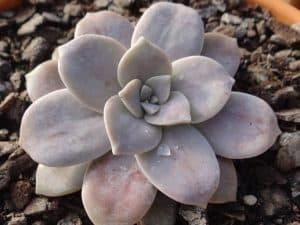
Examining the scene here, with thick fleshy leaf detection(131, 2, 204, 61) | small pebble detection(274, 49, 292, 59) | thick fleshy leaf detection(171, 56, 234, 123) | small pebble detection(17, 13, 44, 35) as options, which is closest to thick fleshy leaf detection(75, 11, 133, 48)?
thick fleshy leaf detection(131, 2, 204, 61)

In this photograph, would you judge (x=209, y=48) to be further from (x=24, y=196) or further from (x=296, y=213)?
(x=24, y=196)

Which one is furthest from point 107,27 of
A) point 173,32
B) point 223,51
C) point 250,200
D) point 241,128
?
point 250,200

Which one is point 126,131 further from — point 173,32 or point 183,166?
point 173,32

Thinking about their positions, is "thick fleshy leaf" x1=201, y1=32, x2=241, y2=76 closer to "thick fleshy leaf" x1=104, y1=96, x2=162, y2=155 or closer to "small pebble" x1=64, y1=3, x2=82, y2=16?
"thick fleshy leaf" x1=104, y1=96, x2=162, y2=155

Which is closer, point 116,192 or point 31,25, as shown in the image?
point 116,192

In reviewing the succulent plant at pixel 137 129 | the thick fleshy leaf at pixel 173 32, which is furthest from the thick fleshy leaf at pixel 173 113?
the thick fleshy leaf at pixel 173 32

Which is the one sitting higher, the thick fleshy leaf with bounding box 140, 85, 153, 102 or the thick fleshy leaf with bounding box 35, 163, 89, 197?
the thick fleshy leaf with bounding box 140, 85, 153, 102
